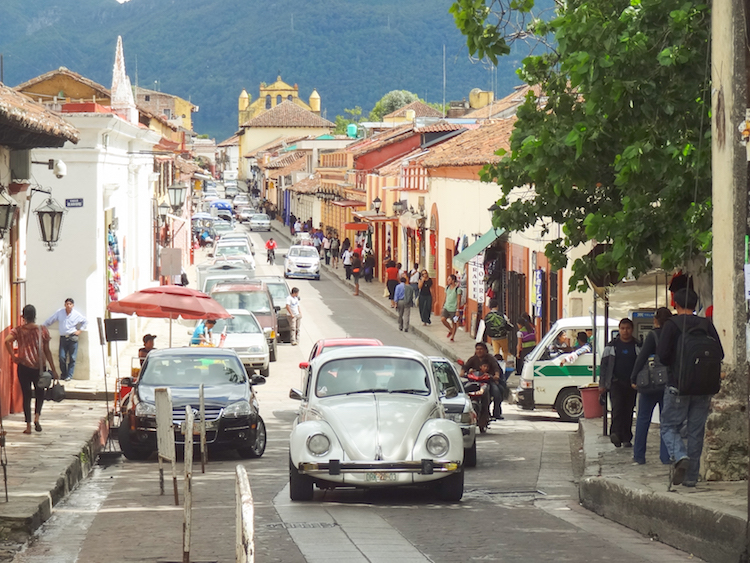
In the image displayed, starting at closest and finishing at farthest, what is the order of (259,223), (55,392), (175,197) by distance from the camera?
(55,392)
(175,197)
(259,223)

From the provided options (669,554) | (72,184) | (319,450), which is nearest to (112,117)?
(72,184)

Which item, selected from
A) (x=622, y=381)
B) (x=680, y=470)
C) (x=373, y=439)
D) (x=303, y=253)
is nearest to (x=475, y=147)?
(x=303, y=253)

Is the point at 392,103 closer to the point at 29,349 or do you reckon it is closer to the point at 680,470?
the point at 29,349

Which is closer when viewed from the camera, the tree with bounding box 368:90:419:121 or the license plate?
the license plate

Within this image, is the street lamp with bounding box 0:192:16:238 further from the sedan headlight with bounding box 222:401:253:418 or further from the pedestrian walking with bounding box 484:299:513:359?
the pedestrian walking with bounding box 484:299:513:359

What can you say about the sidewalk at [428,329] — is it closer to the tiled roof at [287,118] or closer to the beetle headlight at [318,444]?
the beetle headlight at [318,444]

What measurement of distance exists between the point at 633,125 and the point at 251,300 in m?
20.4

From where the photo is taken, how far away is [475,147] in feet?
127

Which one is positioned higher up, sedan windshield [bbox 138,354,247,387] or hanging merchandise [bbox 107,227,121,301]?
hanging merchandise [bbox 107,227,121,301]

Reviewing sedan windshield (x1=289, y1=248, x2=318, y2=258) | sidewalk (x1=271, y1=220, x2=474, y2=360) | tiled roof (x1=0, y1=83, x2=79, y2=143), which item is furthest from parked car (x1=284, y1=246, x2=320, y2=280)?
tiled roof (x1=0, y1=83, x2=79, y2=143)

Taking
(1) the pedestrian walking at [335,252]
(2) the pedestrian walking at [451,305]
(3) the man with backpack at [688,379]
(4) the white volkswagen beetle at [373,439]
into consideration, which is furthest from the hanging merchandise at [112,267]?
(1) the pedestrian walking at [335,252]

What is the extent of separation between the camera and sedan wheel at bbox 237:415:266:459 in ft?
54.4

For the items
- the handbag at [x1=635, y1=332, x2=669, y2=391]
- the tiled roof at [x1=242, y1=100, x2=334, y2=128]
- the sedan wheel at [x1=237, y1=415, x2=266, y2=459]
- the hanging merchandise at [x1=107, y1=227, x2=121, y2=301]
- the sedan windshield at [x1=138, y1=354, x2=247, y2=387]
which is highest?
the tiled roof at [x1=242, y1=100, x2=334, y2=128]

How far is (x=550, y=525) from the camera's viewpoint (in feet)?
35.4
